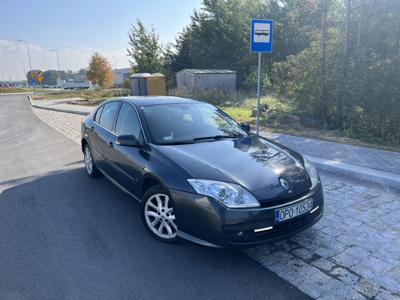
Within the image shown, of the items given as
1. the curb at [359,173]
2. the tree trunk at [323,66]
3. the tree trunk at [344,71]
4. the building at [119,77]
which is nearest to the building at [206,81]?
the tree trunk at [323,66]

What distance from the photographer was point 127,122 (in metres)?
4.46

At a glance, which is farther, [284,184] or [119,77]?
[119,77]

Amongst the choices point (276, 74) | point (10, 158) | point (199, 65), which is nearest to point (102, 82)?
point (199, 65)

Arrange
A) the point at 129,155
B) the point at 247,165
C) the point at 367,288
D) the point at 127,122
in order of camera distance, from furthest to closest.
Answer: the point at 127,122
the point at 129,155
the point at 247,165
the point at 367,288

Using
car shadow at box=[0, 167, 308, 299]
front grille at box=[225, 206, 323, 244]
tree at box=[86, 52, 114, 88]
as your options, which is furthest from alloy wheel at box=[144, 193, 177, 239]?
tree at box=[86, 52, 114, 88]

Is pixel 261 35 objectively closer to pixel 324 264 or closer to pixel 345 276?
pixel 324 264

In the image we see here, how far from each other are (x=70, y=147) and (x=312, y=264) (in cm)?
745

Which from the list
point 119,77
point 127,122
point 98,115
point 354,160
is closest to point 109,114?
point 98,115

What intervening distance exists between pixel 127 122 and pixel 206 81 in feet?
59.7

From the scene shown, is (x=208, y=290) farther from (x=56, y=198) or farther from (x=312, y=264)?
(x=56, y=198)

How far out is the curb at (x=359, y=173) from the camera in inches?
198

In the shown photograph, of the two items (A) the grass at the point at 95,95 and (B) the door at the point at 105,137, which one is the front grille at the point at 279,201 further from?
(A) the grass at the point at 95,95

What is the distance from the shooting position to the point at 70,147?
873 cm

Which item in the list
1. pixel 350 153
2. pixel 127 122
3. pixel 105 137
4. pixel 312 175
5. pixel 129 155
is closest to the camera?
pixel 312 175
